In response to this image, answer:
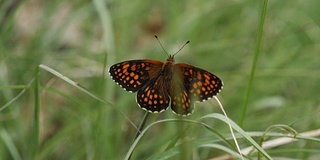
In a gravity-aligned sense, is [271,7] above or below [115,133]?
above

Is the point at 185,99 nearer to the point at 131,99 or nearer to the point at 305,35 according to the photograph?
the point at 131,99

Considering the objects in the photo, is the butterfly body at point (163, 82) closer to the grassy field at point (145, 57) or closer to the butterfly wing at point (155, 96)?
the butterfly wing at point (155, 96)

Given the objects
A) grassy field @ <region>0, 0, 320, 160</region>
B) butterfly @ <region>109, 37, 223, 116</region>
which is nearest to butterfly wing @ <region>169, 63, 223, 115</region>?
butterfly @ <region>109, 37, 223, 116</region>

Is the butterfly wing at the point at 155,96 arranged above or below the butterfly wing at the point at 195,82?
below

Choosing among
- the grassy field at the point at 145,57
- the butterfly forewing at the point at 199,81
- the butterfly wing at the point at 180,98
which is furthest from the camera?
the grassy field at the point at 145,57

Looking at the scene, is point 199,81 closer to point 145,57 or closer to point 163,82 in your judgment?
point 163,82

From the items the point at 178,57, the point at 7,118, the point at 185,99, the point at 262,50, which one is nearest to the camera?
the point at 185,99

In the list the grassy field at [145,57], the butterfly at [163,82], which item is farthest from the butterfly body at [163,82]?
the grassy field at [145,57]

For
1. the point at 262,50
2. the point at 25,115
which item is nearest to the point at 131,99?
the point at 25,115
